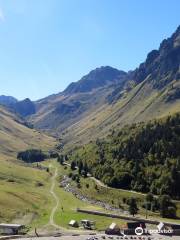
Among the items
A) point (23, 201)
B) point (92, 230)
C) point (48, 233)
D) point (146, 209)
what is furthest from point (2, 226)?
point (146, 209)

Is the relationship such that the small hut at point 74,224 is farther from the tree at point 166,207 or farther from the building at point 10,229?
the tree at point 166,207

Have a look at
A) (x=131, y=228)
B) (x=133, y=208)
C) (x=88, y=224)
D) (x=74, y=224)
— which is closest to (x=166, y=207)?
(x=133, y=208)

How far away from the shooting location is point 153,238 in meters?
132

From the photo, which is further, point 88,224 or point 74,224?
point 74,224

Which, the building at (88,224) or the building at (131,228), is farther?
the building at (88,224)

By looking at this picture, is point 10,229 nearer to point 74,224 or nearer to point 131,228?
point 74,224

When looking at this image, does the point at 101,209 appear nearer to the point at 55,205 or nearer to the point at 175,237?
the point at 55,205

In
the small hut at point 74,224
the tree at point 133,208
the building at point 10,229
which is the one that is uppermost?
the tree at point 133,208

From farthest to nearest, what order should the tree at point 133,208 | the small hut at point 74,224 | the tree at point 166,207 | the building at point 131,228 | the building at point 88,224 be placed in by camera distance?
the tree at point 166,207 → the tree at point 133,208 → the small hut at point 74,224 → the building at point 88,224 → the building at point 131,228

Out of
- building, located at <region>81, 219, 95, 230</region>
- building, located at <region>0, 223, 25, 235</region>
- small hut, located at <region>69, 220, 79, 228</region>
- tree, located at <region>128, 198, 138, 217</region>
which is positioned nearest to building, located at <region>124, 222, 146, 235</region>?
building, located at <region>81, 219, 95, 230</region>

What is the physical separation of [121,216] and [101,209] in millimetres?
18607

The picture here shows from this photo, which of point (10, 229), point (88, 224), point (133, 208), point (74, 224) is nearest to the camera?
point (10, 229)

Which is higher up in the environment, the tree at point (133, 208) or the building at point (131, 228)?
the tree at point (133, 208)

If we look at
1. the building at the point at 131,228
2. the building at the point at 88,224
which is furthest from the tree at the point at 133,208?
the building at the point at 131,228
